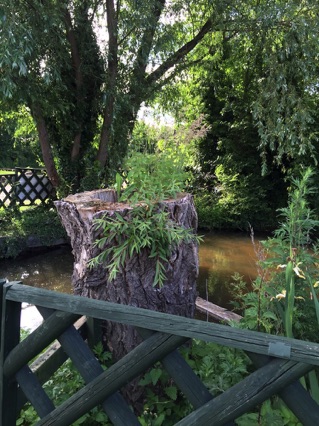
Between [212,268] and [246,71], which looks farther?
[246,71]

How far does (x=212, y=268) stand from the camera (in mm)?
6379

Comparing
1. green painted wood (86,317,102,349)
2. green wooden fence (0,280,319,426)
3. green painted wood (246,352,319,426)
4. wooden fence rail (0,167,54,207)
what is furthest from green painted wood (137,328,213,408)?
wooden fence rail (0,167,54,207)

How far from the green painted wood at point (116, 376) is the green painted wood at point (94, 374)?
0.09ft

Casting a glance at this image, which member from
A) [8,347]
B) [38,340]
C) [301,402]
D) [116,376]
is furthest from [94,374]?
[301,402]

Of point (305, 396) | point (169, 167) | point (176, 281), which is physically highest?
point (169, 167)

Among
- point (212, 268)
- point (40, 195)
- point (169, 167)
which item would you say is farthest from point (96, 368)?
point (40, 195)

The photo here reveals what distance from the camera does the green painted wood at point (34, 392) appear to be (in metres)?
1.20

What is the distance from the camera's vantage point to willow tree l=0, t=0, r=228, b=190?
5.37 meters

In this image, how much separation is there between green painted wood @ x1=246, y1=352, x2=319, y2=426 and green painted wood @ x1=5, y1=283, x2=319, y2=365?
1.9 inches

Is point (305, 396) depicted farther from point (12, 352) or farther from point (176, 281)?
point (176, 281)

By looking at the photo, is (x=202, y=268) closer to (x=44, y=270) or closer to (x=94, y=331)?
(x=44, y=270)

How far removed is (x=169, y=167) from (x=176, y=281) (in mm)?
Answer: 616

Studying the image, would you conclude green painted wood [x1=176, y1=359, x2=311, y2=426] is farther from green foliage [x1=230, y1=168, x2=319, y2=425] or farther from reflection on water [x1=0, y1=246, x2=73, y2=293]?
reflection on water [x1=0, y1=246, x2=73, y2=293]

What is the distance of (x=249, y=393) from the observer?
92 cm
